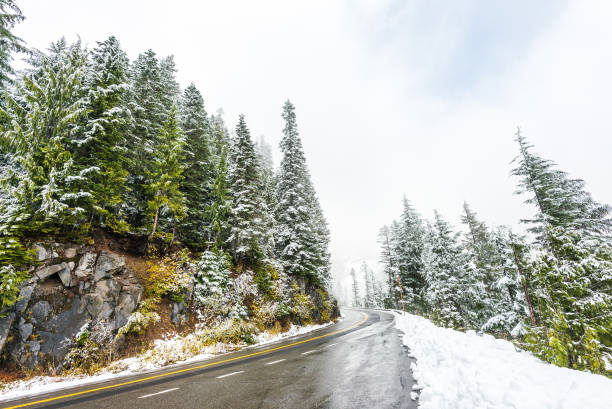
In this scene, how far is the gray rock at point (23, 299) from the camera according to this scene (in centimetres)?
960

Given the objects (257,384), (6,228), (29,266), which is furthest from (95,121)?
(257,384)

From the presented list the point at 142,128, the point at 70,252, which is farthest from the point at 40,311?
the point at 142,128

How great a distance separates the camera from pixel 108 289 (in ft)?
38.8

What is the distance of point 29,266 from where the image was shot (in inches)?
410

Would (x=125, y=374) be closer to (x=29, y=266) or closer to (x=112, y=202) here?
(x=29, y=266)

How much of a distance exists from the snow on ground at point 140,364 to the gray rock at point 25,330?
1496mm

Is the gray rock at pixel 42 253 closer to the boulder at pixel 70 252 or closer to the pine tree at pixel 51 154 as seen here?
the boulder at pixel 70 252

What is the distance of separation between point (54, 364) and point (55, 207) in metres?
6.05

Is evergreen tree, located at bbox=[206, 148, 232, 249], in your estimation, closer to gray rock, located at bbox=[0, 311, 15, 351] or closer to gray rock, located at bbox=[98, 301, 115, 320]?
gray rock, located at bbox=[98, 301, 115, 320]

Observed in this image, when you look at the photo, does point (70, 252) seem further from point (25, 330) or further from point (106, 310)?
point (25, 330)

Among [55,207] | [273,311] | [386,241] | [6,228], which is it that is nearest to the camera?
[6,228]

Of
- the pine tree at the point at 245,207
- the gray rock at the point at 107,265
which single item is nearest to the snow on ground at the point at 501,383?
the gray rock at the point at 107,265

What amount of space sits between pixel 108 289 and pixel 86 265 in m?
1.46

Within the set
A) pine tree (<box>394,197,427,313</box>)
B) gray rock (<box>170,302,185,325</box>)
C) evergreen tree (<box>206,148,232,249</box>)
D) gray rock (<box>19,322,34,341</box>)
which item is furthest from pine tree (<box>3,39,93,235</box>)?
pine tree (<box>394,197,427,313</box>)
